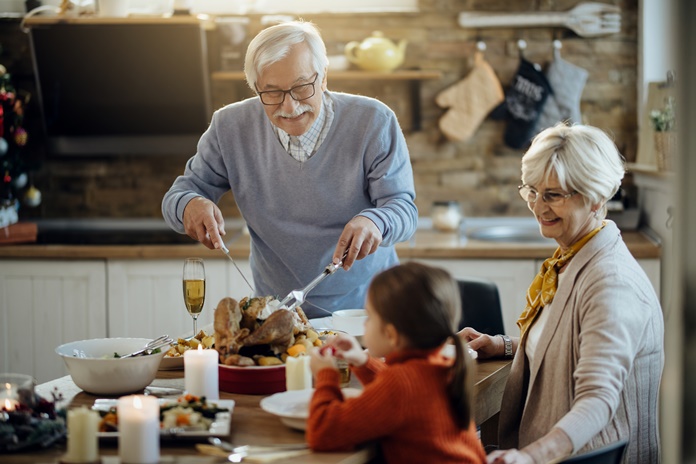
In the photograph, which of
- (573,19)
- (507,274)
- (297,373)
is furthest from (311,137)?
(573,19)

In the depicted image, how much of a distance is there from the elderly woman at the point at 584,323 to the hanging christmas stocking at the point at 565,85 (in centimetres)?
219

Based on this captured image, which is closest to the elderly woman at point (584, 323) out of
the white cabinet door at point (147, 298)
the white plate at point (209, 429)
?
the white plate at point (209, 429)

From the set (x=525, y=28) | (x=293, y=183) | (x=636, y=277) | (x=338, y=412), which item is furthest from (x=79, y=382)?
(x=525, y=28)

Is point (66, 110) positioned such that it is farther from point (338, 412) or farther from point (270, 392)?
point (338, 412)

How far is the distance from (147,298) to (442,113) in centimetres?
165

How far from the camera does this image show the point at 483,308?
8.97ft

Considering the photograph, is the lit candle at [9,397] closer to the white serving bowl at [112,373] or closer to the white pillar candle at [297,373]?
the white serving bowl at [112,373]

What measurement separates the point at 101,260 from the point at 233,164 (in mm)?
1396

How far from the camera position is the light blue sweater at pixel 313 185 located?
2.53 meters

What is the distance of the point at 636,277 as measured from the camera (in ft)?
6.34

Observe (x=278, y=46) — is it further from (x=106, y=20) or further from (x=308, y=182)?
(x=106, y=20)

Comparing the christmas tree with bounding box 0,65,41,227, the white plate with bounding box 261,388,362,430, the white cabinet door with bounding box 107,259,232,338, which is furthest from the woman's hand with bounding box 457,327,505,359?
the christmas tree with bounding box 0,65,41,227

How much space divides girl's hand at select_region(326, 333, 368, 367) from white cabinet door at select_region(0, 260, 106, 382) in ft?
7.75

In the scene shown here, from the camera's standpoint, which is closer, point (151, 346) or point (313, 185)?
point (151, 346)
